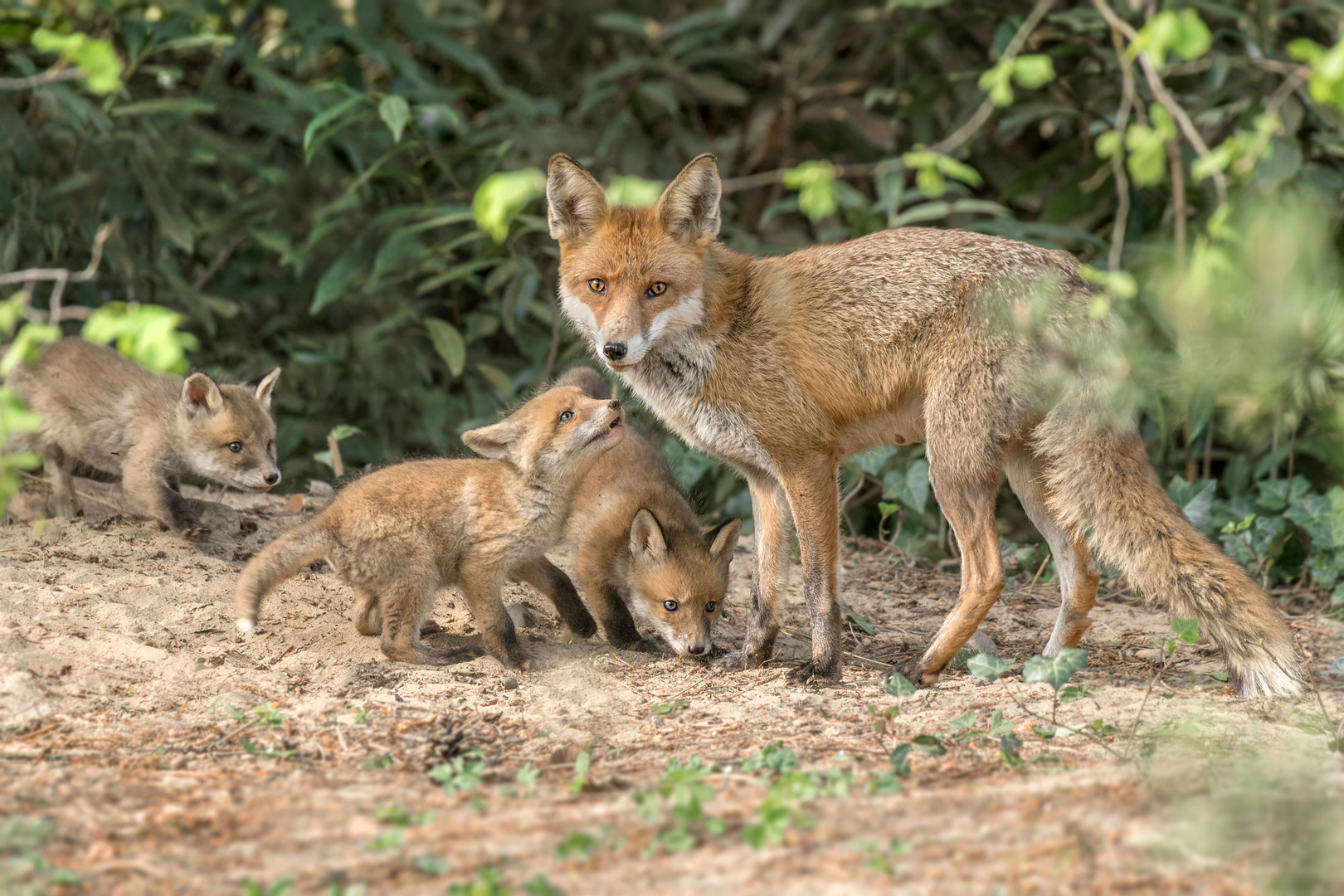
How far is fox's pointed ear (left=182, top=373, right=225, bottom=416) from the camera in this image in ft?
19.4

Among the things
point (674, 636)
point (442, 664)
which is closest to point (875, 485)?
point (674, 636)

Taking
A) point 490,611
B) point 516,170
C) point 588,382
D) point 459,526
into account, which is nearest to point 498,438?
point 459,526

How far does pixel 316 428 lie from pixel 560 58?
4.99 m

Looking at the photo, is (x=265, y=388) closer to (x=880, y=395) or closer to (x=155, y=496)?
(x=155, y=496)

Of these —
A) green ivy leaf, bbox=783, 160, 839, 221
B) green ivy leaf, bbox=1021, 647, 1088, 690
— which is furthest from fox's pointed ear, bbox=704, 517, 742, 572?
green ivy leaf, bbox=1021, 647, 1088, 690

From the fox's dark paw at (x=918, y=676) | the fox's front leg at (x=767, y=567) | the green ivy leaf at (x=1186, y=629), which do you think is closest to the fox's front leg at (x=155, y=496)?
the fox's front leg at (x=767, y=567)

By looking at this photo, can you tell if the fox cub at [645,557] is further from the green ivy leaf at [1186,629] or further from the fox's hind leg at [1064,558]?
the green ivy leaf at [1186,629]

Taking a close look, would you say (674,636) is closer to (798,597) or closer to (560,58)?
(798,597)

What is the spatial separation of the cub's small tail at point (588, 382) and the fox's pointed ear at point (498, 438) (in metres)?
0.73

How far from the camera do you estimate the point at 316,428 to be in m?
8.41

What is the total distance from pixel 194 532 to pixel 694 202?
9.90 feet

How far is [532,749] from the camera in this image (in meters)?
3.91

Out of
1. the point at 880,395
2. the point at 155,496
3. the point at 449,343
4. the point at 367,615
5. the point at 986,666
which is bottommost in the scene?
the point at 986,666

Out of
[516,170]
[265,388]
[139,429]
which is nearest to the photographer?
[139,429]
